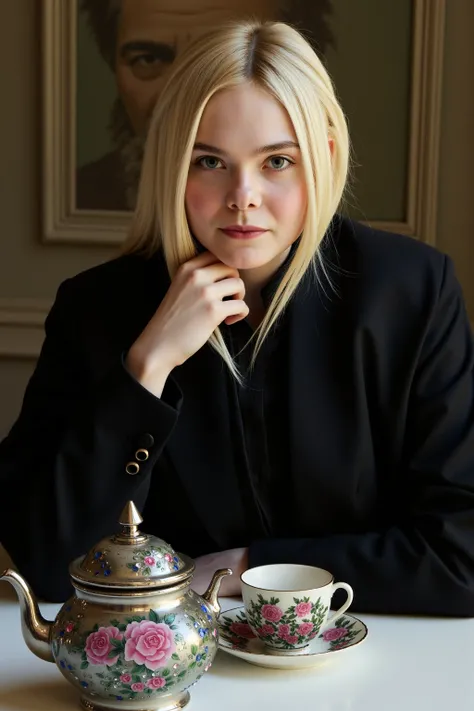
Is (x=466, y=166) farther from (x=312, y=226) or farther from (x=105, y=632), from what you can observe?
(x=105, y=632)

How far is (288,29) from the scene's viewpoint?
5.03 ft

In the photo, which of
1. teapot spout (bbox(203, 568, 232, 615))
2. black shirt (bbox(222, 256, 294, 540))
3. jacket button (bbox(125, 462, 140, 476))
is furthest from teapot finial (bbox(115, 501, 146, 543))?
black shirt (bbox(222, 256, 294, 540))

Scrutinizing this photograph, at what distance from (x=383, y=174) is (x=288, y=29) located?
46.9 inches

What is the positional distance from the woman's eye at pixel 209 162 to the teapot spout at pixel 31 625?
0.61m

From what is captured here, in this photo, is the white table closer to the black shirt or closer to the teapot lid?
the teapot lid

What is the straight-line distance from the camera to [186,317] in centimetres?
149

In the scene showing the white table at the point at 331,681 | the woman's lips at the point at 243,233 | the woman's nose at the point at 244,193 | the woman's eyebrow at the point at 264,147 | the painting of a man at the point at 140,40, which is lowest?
the white table at the point at 331,681

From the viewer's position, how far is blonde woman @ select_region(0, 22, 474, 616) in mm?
1406

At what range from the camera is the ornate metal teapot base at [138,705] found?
3.30ft

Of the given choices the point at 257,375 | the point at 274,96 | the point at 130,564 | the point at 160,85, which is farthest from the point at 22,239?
the point at 130,564

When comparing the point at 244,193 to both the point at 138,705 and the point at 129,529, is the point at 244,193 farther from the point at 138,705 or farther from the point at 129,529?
the point at 138,705

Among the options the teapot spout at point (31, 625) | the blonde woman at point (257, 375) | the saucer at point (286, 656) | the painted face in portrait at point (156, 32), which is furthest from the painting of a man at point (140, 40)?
the teapot spout at point (31, 625)

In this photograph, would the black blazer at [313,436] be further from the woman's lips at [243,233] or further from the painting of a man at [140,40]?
the painting of a man at [140,40]

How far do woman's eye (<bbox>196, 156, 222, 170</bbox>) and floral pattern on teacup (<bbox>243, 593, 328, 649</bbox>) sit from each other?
570 mm
